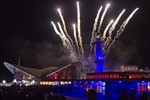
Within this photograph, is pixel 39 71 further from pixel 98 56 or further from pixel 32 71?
pixel 98 56

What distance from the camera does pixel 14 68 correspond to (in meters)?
105

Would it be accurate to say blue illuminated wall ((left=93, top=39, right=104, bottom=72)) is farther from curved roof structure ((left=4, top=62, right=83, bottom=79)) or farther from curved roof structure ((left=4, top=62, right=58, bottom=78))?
curved roof structure ((left=4, top=62, right=58, bottom=78))

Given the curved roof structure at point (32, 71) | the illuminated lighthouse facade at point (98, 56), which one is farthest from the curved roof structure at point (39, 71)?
the illuminated lighthouse facade at point (98, 56)

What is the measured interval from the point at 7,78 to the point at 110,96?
280ft

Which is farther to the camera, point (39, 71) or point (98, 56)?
point (39, 71)

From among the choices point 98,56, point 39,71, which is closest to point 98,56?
point 98,56

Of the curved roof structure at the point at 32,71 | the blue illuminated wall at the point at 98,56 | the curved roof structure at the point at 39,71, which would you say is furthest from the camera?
the curved roof structure at the point at 32,71

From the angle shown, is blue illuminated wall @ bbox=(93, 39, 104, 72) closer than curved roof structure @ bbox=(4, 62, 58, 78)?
Yes

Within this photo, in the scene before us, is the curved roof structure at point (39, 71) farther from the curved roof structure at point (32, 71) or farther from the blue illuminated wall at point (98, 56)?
the blue illuminated wall at point (98, 56)

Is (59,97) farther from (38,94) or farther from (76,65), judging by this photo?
(76,65)

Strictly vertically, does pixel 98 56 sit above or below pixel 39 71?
above

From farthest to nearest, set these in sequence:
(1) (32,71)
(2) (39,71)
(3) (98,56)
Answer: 1. (2) (39,71)
2. (1) (32,71)
3. (3) (98,56)

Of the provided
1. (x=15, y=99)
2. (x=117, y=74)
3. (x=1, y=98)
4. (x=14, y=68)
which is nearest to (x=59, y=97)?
(x=1, y=98)

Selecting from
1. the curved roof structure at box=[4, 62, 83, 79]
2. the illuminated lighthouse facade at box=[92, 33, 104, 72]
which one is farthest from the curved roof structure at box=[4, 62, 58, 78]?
the illuminated lighthouse facade at box=[92, 33, 104, 72]
